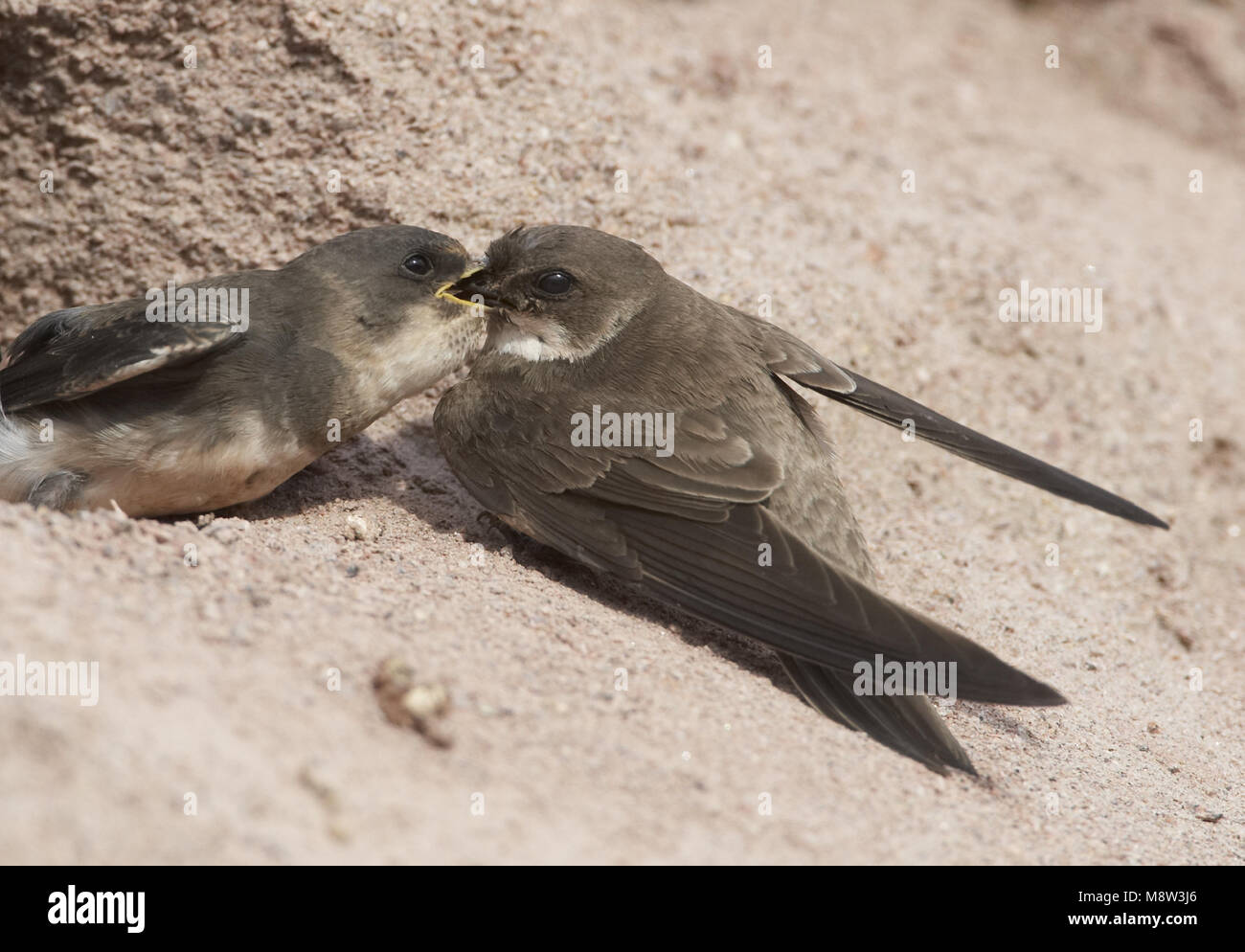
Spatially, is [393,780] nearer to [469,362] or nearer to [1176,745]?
[469,362]

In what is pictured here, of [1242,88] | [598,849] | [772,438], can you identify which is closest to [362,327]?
[772,438]

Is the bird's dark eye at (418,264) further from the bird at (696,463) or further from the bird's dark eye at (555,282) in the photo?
the bird's dark eye at (555,282)

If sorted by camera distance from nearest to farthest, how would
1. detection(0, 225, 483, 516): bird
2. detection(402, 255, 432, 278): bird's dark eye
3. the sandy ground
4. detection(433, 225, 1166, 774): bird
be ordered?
the sandy ground → detection(433, 225, 1166, 774): bird → detection(0, 225, 483, 516): bird → detection(402, 255, 432, 278): bird's dark eye

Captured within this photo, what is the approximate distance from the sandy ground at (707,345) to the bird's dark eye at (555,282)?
2.63 feet

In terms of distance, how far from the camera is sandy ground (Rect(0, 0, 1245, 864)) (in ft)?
Answer: 7.99

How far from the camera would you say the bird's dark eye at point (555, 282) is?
4.00m

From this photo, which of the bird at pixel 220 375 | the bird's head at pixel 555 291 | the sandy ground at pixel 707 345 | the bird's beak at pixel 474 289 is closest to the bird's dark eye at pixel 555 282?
the bird's head at pixel 555 291

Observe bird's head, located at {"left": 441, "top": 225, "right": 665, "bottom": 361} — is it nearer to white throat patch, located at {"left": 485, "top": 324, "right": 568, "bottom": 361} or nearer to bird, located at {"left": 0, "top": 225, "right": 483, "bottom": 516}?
white throat patch, located at {"left": 485, "top": 324, "right": 568, "bottom": 361}

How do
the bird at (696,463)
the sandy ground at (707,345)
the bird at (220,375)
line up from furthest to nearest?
1. the bird at (220,375)
2. the bird at (696,463)
3. the sandy ground at (707,345)

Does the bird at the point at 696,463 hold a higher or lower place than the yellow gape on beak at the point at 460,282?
lower

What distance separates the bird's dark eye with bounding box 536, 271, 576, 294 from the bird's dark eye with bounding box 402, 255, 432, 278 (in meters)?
0.36

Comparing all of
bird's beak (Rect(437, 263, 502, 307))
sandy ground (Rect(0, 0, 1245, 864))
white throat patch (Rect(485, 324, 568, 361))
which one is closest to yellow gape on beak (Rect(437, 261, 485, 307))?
bird's beak (Rect(437, 263, 502, 307))

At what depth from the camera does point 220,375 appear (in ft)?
11.8

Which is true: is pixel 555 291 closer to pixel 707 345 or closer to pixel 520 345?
pixel 520 345
